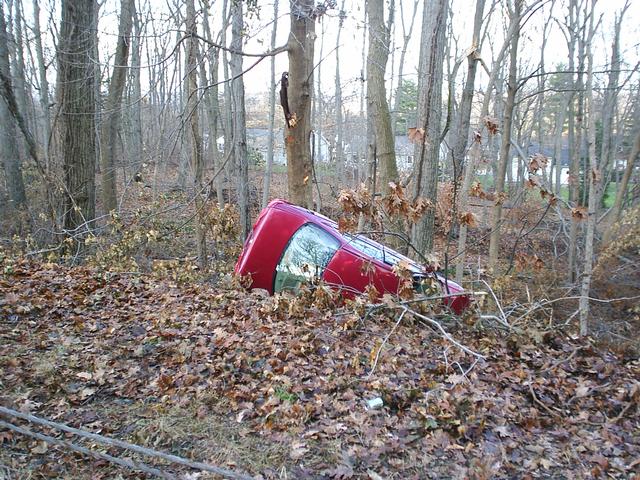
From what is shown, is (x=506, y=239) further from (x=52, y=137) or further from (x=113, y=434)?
(x=113, y=434)

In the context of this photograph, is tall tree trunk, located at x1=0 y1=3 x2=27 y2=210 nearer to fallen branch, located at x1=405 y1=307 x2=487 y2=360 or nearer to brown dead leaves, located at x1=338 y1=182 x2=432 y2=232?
brown dead leaves, located at x1=338 y1=182 x2=432 y2=232

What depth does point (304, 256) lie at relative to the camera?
6559mm

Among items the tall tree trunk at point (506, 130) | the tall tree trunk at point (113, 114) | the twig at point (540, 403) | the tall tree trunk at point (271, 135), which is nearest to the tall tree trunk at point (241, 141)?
the tall tree trunk at point (271, 135)

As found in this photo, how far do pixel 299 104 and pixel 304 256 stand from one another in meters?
3.84

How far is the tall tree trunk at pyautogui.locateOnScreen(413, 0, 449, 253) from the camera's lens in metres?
6.67

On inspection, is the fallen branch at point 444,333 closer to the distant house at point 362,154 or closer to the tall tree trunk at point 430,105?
the tall tree trunk at point 430,105

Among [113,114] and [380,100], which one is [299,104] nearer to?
[380,100]

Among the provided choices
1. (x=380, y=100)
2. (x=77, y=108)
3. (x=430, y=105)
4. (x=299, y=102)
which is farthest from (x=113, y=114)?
(x=430, y=105)

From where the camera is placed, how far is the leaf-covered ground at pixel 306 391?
319 centimetres

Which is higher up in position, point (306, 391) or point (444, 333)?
point (444, 333)

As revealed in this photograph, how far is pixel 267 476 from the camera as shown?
298 centimetres

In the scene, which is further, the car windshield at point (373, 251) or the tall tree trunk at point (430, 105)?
the tall tree trunk at point (430, 105)

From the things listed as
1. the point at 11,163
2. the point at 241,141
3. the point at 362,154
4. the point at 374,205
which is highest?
the point at 362,154

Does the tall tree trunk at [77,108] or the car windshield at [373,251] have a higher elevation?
the tall tree trunk at [77,108]
